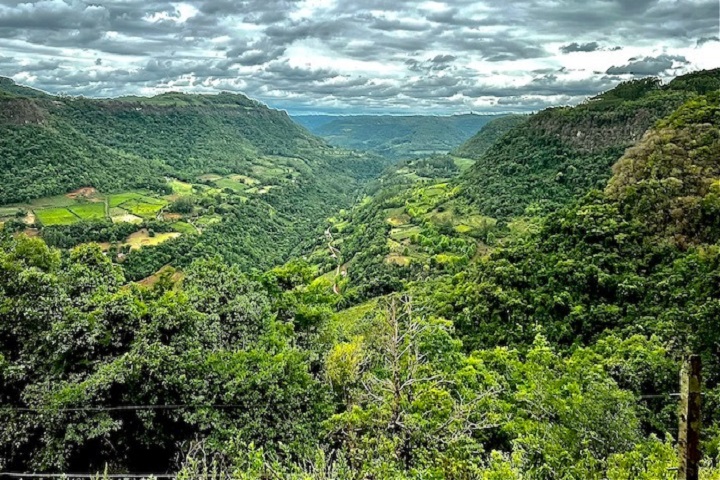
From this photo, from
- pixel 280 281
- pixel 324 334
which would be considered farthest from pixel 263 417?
pixel 280 281

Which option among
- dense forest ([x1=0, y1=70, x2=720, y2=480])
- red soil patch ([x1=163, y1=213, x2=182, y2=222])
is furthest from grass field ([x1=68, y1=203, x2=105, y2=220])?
dense forest ([x1=0, y1=70, x2=720, y2=480])

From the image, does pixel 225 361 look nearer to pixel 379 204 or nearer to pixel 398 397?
pixel 398 397

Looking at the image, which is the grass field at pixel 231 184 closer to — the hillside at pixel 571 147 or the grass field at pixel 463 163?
the hillside at pixel 571 147

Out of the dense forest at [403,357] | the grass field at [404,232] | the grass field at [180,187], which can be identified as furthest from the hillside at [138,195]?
the dense forest at [403,357]

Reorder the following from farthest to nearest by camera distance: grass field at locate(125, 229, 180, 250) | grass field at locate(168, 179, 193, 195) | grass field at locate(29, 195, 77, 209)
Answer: grass field at locate(168, 179, 193, 195), grass field at locate(29, 195, 77, 209), grass field at locate(125, 229, 180, 250)

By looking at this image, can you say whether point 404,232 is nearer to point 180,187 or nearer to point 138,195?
point 138,195

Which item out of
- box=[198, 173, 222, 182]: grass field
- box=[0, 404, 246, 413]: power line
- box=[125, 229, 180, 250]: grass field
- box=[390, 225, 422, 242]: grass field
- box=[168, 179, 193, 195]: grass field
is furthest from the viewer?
box=[198, 173, 222, 182]: grass field

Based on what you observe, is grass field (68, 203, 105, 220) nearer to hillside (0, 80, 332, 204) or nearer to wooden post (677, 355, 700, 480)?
hillside (0, 80, 332, 204)
